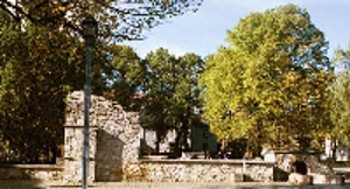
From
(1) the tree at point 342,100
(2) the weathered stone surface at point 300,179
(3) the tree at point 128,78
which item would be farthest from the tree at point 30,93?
(1) the tree at point 342,100

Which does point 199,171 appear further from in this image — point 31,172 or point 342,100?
point 342,100

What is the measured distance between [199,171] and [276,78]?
9538 mm

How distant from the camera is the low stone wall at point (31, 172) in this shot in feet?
75.4

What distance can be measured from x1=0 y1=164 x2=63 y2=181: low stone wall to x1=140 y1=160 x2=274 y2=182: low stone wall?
370cm

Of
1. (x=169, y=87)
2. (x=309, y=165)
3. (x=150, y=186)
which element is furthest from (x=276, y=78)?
(x=169, y=87)

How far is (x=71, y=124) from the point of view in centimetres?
2314

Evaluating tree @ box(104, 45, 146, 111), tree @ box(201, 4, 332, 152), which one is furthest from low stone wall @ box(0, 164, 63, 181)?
tree @ box(104, 45, 146, 111)

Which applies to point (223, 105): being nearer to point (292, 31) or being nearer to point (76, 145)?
point (292, 31)

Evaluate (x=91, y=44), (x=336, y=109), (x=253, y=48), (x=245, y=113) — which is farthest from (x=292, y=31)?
(x=91, y=44)

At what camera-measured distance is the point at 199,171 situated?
2417cm

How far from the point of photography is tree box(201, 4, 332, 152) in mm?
31141

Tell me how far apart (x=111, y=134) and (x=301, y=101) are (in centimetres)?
1248

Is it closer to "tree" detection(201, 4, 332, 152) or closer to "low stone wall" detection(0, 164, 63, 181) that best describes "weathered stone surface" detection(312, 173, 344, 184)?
"tree" detection(201, 4, 332, 152)

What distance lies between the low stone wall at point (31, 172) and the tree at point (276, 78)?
Answer: 43.1 ft
